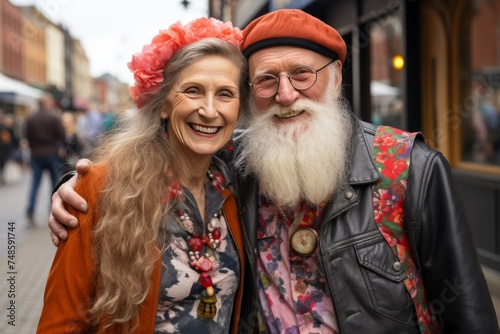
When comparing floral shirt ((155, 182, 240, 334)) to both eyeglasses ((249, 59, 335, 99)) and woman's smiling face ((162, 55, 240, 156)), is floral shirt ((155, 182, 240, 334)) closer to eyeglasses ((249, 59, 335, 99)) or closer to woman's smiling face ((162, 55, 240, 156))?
woman's smiling face ((162, 55, 240, 156))

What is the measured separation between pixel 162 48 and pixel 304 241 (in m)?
0.86

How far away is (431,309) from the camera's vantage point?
1983mm

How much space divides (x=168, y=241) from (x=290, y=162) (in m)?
0.54

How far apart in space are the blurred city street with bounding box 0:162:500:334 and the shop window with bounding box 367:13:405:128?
2.48m

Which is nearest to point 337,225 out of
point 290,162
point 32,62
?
point 290,162

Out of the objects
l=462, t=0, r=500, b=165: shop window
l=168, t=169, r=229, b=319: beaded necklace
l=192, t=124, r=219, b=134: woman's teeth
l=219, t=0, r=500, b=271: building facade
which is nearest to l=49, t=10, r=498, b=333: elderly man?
l=168, t=169, r=229, b=319: beaded necklace

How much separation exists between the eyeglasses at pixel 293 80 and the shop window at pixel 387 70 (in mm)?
4627

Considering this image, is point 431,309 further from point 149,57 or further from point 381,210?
point 149,57

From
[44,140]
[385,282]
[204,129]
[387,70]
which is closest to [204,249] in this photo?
[204,129]

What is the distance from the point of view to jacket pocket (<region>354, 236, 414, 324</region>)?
1.89 metres

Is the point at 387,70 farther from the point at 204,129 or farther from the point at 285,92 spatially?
the point at 204,129

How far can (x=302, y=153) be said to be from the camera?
2127 millimetres

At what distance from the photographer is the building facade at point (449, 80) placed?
558 cm

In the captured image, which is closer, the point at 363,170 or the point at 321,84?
the point at 363,170
